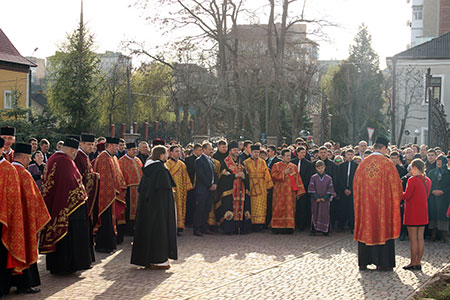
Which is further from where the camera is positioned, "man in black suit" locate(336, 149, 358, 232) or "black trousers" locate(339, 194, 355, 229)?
"black trousers" locate(339, 194, 355, 229)

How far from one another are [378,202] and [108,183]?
477 cm

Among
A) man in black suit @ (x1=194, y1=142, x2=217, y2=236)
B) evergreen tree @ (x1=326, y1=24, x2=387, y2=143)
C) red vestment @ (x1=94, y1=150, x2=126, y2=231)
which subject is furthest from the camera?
evergreen tree @ (x1=326, y1=24, x2=387, y2=143)

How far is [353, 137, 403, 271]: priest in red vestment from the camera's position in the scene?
10.4 metres

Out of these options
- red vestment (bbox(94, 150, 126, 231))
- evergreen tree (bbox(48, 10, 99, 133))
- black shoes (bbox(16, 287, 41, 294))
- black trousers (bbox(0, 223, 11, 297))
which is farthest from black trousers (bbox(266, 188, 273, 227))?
evergreen tree (bbox(48, 10, 99, 133))

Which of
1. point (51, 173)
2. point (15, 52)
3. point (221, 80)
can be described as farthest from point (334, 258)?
point (15, 52)

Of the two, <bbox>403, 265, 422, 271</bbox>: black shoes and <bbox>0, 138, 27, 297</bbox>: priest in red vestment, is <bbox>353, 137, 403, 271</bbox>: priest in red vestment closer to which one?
<bbox>403, 265, 422, 271</bbox>: black shoes

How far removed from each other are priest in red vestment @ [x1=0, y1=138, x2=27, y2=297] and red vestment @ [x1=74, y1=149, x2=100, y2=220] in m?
2.37

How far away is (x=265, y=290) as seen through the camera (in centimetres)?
880

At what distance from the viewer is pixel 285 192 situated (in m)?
15.0

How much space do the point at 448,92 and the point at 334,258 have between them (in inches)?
1347

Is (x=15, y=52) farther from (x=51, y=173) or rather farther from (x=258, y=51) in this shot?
(x=51, y=173)

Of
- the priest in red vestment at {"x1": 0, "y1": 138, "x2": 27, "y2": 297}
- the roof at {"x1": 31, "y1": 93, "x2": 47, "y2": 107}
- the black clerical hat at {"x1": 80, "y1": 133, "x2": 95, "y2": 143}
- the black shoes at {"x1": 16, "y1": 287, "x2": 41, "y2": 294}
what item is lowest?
the black shoes at {"x1": 16, "y1": 287, "x2": 41, "y2": 294}

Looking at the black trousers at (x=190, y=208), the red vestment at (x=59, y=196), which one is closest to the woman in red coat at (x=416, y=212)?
the red vestment at (x=59, y=196)

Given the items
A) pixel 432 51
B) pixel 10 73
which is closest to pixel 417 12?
pixel 432 51
